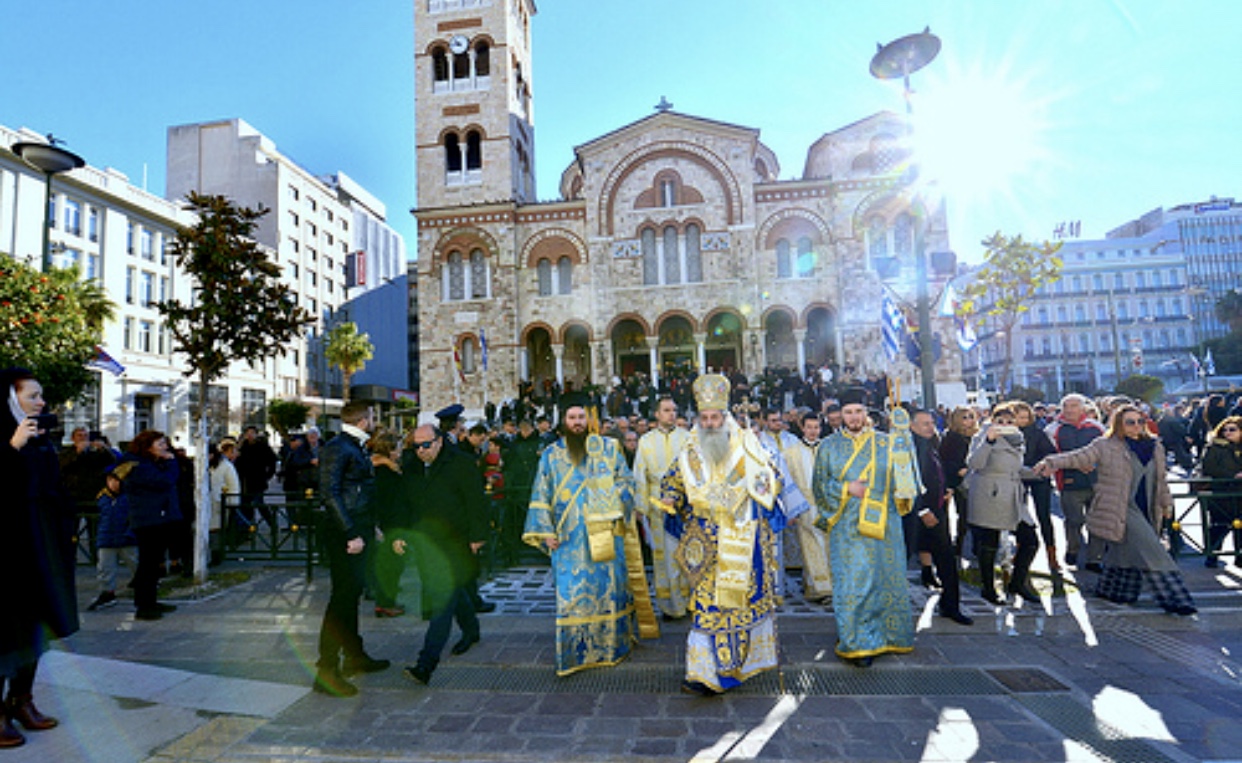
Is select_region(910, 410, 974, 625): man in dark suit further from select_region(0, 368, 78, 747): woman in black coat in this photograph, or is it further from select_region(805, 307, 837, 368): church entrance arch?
select_region(805, 307, 837, 368): church entrance arch

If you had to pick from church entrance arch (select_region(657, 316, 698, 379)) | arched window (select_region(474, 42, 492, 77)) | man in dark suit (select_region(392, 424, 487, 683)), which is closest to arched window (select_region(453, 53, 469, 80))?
arched window (select_region(474, 42, 492, 77))

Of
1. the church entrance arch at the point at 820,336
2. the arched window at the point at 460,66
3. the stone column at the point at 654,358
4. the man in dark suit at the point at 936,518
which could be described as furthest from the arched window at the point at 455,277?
the man in dark suit at the point at 936,518

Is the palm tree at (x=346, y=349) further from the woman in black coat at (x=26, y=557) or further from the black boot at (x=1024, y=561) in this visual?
the black boot at (x=1024, y=561)

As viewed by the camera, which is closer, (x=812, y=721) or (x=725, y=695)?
(x=812, y=721)

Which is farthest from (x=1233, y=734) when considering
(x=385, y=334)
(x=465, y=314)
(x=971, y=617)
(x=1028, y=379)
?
(x=1028, y=379)

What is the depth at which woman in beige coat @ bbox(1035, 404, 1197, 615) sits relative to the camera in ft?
19.0

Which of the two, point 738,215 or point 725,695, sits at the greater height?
point 738,215

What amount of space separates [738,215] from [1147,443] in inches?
880

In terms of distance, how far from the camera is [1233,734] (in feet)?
11.5

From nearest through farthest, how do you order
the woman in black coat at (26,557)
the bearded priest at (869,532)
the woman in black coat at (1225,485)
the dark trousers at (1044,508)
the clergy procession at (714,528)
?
1. the woman in black coat at (26,557)
2. the clergy procession at (714,528)
3. the bearded priest at (869,532)
4. the dark trousers at (1044,508)
5. the woman in black coat at (1225,485)

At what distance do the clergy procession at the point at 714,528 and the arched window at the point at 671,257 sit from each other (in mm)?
22049

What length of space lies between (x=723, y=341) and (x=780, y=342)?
267 centimetres

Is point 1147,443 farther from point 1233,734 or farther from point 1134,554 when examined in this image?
→ point 1233,734

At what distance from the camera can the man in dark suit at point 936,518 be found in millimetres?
5746
